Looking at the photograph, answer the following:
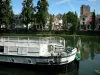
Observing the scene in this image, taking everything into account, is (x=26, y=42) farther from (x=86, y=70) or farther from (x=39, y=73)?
(x=86, y=70)

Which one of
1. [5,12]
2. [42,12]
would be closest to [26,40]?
[5,12]

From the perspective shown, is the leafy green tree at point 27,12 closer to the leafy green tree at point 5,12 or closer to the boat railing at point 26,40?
the leafy green tree at point 5,12

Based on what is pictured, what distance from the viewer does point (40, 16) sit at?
9825 centimetres

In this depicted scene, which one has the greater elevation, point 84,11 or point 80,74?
point 84,11

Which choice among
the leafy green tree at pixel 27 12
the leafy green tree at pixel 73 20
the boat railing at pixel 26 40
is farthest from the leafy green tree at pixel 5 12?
the boat railing at pixel 26 40

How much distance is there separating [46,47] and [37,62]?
120 inches

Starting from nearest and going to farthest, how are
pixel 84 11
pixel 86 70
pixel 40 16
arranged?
pixel 86 70 < pixel 40 16 < pixel 84 11

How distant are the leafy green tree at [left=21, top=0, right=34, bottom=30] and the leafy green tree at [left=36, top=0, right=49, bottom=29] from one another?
10.1 ft

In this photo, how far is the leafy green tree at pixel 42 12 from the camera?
9806cm

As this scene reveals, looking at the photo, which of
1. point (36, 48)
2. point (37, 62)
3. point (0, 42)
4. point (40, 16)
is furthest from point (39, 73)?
point (40, 16)

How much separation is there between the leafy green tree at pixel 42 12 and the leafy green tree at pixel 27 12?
121 inches

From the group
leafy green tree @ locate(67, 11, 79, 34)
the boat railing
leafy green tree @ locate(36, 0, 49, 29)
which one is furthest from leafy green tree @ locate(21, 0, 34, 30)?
the boat railing

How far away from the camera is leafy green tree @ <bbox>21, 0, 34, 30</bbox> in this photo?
99125 millimetres

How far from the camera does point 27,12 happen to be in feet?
326
